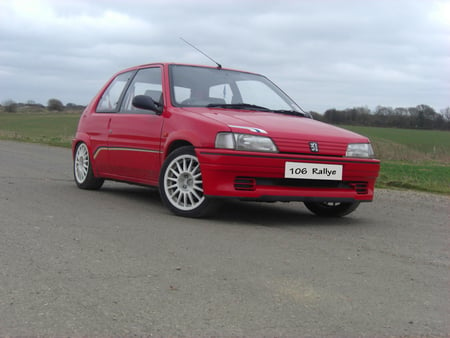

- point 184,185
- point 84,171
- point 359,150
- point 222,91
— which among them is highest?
point 222,91

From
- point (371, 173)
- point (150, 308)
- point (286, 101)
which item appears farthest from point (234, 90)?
point (150, 308)

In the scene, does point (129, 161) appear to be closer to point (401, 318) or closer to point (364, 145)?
point (364, 145)

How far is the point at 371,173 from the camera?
6207mm

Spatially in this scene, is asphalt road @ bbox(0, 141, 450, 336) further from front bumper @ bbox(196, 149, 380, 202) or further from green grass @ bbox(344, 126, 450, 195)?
green grass @ bbox(344, 126, 450, 195)

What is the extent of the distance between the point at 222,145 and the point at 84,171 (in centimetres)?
319

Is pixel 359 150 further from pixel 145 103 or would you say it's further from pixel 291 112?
pixel 145 103

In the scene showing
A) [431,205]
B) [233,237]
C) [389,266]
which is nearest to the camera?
[389,266]

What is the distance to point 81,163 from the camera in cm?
835

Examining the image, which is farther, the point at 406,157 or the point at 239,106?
the point at 406,157

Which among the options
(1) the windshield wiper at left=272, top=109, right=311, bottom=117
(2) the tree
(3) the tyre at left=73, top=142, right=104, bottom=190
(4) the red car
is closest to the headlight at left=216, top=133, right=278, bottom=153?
(4) the red car

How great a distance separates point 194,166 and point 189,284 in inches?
100

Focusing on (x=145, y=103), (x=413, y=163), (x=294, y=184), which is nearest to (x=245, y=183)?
(x=294, y=184)

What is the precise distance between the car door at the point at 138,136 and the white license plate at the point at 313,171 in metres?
1.53

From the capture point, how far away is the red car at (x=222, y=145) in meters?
5.63
